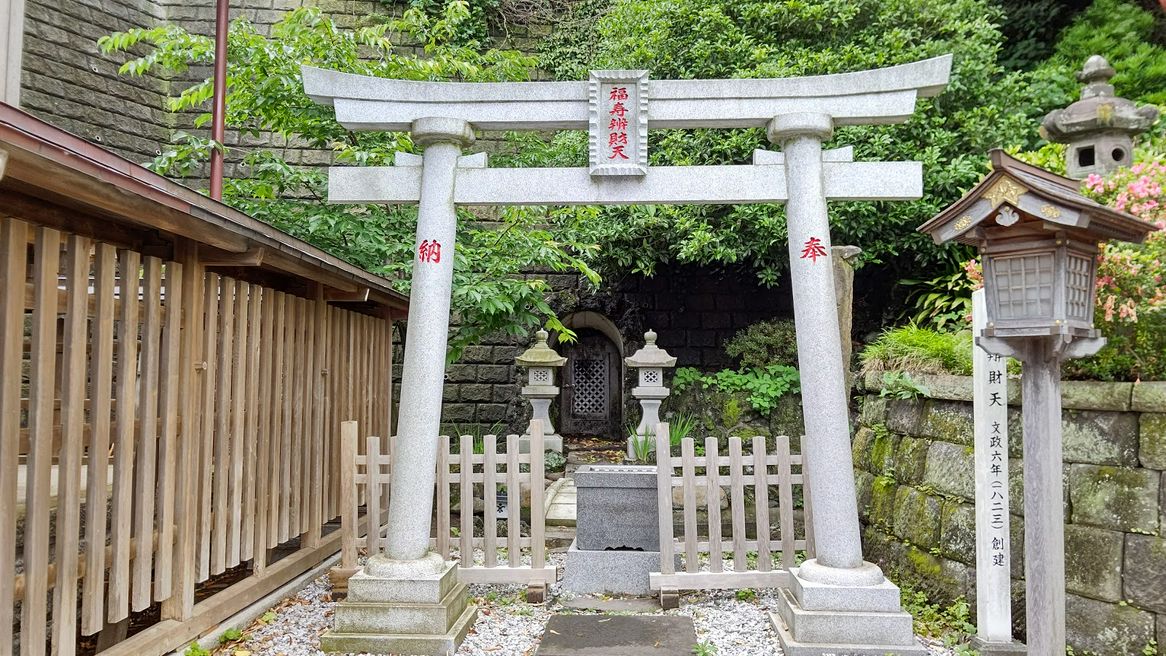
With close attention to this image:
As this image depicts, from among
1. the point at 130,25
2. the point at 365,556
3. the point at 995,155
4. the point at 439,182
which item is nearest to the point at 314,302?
A: the point at 439,182

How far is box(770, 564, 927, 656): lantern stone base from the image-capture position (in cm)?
405

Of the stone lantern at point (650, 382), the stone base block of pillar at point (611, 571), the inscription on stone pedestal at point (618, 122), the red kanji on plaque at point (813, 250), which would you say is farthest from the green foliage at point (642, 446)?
the inscription on stone pedestal at point (618, 122)

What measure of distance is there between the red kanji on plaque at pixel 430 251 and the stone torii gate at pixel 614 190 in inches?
0.4

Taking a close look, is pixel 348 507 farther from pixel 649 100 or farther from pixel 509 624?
pixel 649 100

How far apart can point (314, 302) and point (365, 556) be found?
2.23 meters

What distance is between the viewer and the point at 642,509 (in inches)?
217

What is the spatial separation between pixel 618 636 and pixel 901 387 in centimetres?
319

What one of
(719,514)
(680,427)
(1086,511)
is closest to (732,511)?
(719,514)

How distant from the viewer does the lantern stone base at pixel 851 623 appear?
405 cm

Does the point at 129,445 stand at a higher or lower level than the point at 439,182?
lower

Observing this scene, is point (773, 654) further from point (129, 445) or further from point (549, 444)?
point (549, 444)

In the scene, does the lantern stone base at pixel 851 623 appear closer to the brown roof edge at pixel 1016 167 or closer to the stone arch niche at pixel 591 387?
the brown roof edge at pixel 1016 167

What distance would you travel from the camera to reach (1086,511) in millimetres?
3902

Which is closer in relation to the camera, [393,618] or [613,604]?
[393,618]
